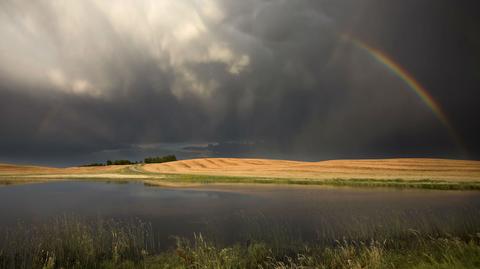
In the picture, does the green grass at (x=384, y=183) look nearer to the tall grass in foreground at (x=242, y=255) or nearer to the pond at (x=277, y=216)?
the pond at (x=277, y=216)

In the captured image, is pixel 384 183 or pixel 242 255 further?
pixel 384 183

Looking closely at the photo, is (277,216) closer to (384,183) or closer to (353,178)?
(384,183)

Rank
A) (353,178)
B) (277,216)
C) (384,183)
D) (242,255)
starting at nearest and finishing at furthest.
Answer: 1. (242,255)
2. (277,216)
3. (384,183)
4. (353,178)

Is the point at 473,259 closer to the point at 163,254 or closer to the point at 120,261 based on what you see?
the point at 163,254

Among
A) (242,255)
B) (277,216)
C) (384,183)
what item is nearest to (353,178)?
(384,183)

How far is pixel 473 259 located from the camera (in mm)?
10031

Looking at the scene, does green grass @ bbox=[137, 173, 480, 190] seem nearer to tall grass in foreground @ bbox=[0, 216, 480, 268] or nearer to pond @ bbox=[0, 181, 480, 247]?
pond @ bbox=[0, 181, 480, 247]

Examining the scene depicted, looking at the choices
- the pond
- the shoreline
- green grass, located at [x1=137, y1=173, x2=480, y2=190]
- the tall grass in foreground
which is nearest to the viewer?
the tall grass in foreground

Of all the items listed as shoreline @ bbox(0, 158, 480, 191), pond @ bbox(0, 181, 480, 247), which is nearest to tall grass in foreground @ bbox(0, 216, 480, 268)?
pond @ bbox(0, 181, 480, 247)

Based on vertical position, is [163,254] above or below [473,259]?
below

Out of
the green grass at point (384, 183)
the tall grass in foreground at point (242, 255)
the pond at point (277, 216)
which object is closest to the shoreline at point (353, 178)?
the green grass at point (384, 183)

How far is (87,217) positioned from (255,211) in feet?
A: 39.7

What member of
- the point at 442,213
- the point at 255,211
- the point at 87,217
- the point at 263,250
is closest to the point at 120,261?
the point at 263,250

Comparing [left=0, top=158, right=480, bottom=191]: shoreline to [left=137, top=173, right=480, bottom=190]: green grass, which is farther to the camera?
[left=0, top=158, right=480, bottom=191]: shoreline
